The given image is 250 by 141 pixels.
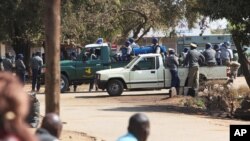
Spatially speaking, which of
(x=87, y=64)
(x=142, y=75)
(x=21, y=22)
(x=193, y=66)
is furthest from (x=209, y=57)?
(x=21, y=22)

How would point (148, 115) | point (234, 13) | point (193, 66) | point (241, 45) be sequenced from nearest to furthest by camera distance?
point (148, 115) < point (234, 13) < point (241, 45) < point (193, 66)

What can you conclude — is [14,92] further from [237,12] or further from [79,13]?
[79,13]

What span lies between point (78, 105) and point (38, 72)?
25.0 feet

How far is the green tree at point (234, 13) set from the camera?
1546 centimetres

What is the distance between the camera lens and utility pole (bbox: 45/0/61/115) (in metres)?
9.62

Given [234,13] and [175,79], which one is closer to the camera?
[234,13]

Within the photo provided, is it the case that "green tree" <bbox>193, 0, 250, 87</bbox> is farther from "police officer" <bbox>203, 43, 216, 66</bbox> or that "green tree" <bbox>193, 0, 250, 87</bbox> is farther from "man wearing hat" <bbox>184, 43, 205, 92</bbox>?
"police officer" <bbox>203, 43, 216, 66</bbox>

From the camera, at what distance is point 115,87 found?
21.7m

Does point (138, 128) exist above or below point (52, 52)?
below

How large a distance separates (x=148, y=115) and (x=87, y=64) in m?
10.5

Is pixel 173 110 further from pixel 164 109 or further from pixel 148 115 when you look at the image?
pixel 148 115

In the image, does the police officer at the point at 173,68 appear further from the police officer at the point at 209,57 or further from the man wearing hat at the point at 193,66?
the police officer at the point at 209,57

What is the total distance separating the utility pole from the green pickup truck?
567 inches

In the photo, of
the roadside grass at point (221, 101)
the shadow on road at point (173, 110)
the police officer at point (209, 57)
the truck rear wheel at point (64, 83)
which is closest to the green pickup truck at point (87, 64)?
the truck rear wheel at point (64, 83)
